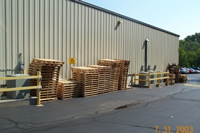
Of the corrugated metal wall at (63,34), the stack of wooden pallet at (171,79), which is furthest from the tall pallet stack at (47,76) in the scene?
the stack of wooden pallet at (171,79)

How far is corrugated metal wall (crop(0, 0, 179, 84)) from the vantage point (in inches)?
416

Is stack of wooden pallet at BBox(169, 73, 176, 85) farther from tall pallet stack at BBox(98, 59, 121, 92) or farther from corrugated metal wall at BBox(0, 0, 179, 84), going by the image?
tall pallet stack at BBox(98, 59, 121, 92)

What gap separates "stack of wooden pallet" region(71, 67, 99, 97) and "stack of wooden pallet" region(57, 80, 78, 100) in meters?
0.45

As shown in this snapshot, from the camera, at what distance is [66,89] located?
1128 centimetres

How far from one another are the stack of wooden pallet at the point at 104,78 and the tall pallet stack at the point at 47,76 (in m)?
3.11

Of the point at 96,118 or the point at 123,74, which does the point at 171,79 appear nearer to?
the point at 123,74

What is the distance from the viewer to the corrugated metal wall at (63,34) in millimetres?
10555

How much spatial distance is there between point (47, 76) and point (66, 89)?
142 cm

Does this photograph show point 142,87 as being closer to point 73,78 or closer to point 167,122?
point 73,78

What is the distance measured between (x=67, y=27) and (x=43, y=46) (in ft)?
7.31

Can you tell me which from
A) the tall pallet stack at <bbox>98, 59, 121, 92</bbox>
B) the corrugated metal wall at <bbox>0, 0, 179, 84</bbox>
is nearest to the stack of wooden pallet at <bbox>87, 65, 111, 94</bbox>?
the tall pallet stack at <bbox>98, 59, 121, 92</bbox>

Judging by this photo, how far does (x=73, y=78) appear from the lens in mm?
12828

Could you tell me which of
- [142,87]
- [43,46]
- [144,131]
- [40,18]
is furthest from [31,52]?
[142,87]

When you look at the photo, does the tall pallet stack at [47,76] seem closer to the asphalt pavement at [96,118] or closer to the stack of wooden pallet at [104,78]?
the asphalt pavement at [96,118]
